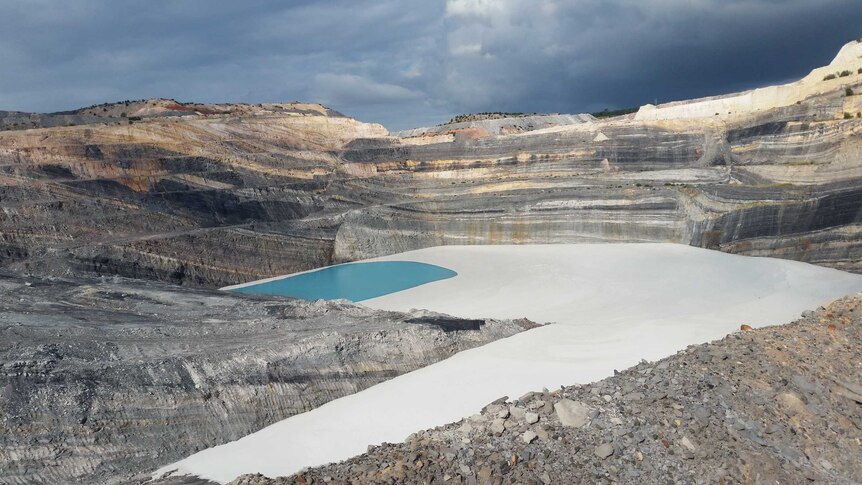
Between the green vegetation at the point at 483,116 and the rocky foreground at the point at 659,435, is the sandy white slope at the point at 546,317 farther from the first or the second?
the green vegetation at the point at 483,116

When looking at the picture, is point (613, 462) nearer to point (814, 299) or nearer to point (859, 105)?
point (814, 299)

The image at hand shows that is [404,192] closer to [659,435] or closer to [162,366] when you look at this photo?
[162,366]

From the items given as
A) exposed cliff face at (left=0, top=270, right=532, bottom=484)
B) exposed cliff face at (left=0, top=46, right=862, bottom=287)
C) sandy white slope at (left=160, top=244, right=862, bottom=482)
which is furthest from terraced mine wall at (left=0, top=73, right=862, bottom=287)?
exposed cliff face at (left=0, top=270, right=532, bottom=484)

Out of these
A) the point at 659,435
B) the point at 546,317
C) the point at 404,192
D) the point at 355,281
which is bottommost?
the point at 355,281

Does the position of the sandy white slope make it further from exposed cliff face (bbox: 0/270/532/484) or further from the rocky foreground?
the rocky foreground

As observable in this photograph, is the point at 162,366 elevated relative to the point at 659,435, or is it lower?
elevated

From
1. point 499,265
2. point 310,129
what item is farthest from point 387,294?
point 310,129

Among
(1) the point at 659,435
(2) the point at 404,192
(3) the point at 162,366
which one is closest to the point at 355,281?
(2) the point at 404,192
